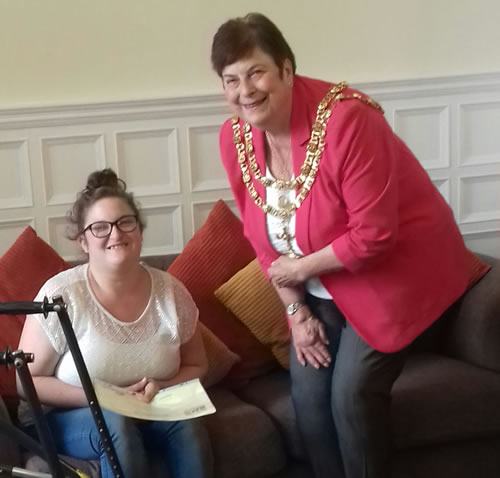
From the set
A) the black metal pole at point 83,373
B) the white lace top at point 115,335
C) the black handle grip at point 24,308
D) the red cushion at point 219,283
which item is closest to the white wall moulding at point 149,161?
the red cushion at point 219,283

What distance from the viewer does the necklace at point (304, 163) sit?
1696mm

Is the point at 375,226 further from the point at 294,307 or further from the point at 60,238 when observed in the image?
the point at 60,238

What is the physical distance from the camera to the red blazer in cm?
165

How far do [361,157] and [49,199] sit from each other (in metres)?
1.44

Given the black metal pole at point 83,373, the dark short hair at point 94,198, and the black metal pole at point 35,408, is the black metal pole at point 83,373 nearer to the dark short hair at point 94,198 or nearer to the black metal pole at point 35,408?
the black metal pole at point 35,408

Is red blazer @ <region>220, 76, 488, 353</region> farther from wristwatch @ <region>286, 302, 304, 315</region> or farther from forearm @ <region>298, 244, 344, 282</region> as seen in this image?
wristwatch @ <region>286, 302, 304, 315</region>

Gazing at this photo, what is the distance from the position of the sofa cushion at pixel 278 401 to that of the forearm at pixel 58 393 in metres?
0.56

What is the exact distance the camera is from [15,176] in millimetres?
2641

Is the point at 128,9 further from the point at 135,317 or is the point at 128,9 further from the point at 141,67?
the point at 135,317

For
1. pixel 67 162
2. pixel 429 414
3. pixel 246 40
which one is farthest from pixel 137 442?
pixel 67 162

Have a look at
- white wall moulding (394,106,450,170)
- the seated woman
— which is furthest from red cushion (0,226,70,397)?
white wall moulding (394,106,450,170)

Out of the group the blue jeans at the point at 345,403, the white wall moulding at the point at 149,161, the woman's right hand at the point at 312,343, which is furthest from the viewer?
the white wall moulding at the point at 149,161

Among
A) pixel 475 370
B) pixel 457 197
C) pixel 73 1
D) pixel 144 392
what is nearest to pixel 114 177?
pixel 144 392

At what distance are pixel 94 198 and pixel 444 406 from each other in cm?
116
